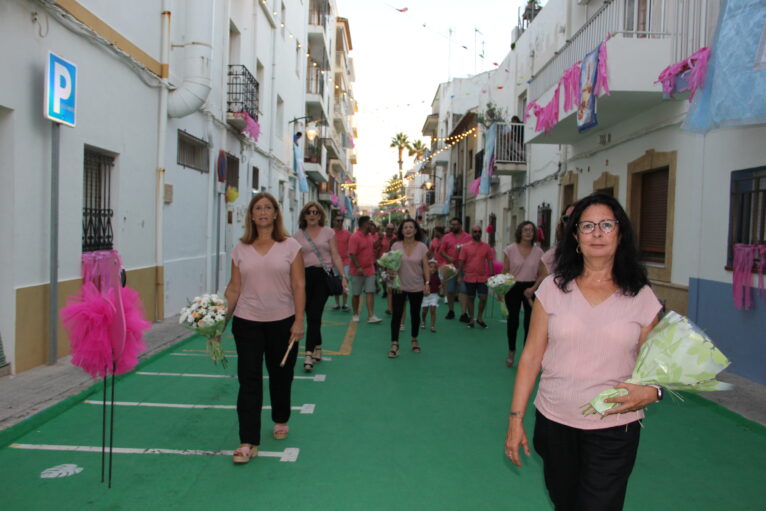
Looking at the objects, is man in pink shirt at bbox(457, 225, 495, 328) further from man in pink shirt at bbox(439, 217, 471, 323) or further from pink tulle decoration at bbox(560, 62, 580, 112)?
pink tulle decoration at bbox(560, 62, 580, 112)

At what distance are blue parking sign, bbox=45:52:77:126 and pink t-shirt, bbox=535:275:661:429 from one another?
19.2ft

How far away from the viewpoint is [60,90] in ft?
21.5

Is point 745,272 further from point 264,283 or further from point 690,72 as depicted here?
point 264,283

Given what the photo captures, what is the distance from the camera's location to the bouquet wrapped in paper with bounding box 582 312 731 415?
2277 mm

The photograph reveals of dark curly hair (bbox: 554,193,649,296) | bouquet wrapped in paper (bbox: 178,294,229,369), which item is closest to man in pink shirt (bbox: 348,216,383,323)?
bouquet wrapped in paper (bbox: 178,294,229,369)

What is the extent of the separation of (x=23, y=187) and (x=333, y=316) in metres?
6.59

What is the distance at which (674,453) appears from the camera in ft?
15.5

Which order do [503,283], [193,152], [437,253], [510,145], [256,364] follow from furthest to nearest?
[510,145], [193,152], [437,253], [503,283], [256,364]

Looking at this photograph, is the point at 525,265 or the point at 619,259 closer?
the point at 619,259

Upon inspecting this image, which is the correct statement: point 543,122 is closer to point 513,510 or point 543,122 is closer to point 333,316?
point 333,316

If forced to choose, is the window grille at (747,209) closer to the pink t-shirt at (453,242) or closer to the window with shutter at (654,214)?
the window with shutter at (654,214)

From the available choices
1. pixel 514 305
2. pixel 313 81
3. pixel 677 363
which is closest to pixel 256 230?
pixel 677 363

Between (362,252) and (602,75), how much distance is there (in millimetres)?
5053

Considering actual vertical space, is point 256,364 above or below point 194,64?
below
